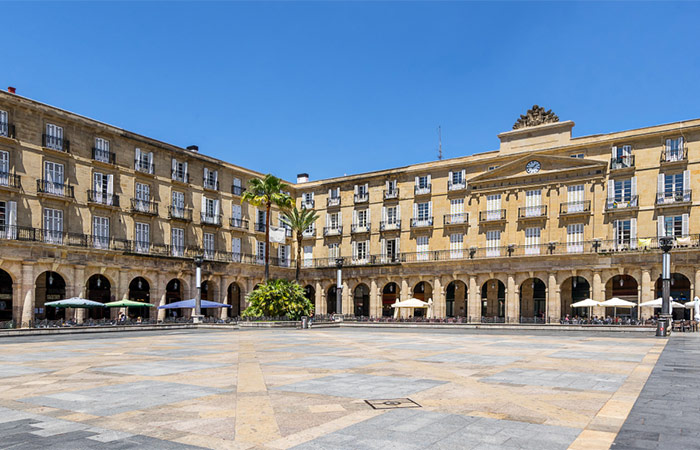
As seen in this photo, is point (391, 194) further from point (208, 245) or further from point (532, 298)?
point (208, 245)

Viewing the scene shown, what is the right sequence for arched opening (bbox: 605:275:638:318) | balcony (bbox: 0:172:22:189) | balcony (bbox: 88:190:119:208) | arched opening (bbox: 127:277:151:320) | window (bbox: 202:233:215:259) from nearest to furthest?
1. balcony (bbox: 0:172:22:189)
2. balcony (bbox: 88:190:119:208)
3. arched opening (bbox: 605:275:638:318)
4. arched opening (bbox: 127:277:151:320)
5. window (bbox: 202:233:215:259)

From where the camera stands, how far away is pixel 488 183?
180 feet

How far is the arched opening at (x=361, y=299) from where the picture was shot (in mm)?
64938

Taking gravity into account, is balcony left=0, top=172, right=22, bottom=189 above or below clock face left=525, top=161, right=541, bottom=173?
below

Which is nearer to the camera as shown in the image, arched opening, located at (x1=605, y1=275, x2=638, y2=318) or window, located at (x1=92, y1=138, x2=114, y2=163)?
window, located at (x1=92, y1=138, x2=114, y2=163)

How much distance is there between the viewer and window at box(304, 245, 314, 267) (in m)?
65.4

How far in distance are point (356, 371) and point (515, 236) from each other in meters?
40.7

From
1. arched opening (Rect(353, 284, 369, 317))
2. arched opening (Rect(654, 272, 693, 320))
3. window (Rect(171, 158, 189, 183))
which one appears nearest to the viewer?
arched opening (Rect(654, 272, 693, 320))

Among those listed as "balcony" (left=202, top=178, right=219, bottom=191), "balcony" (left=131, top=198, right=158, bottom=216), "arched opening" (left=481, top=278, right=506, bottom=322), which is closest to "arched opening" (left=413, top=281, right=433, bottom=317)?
"arched opening" (left=481, top=278, right=506, bottom=322)

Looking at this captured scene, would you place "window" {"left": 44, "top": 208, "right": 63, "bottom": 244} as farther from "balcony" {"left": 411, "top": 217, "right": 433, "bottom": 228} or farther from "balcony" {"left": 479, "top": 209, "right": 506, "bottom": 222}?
"balcony" {"left": 479, "top": 209, "right": 506, "bottom": 222}

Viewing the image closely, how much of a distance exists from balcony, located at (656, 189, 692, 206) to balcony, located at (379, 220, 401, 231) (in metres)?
23.8

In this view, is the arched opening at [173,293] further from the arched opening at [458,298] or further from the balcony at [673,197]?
the balcony at [673,197]

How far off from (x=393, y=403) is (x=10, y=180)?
38468mm

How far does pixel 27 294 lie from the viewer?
39.7 m
